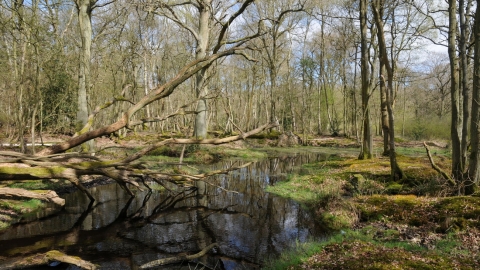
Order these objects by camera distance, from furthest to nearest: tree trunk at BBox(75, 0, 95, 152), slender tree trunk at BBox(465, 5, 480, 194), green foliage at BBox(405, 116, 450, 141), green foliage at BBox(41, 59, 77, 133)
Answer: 1. green foliage at BBox(405, 116, 450, 141)
2. green foliage at BBox(41, 59, 77, 133)
3. tree trunk at BBox(75, 0, 95, 152)
4. slender tree trunk at BBox(465, 5, 480, 194)

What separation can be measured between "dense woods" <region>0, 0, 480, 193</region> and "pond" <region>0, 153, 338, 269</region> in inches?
53.6

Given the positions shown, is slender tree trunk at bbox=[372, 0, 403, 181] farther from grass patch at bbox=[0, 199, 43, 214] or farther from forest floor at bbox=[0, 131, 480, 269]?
grass patch at bbox=[0, 199, 43, 214]

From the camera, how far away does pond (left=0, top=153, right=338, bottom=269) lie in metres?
6.16

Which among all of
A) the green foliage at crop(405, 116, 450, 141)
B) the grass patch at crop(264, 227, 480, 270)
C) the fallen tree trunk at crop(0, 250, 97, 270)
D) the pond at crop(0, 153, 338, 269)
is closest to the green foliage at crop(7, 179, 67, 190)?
the pond at crop(0, 153, 338, 269)

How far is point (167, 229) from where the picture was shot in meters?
7.70

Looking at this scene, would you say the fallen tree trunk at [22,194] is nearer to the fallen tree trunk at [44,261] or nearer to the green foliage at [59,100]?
the fallen tree trunk at [44,261]

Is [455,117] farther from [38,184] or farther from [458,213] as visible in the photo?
[38,184]

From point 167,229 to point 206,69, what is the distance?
5.37m

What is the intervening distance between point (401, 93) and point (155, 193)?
45457 mm

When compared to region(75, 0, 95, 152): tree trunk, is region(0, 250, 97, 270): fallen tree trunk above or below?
below

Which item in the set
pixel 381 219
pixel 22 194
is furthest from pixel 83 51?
pixel 381 219

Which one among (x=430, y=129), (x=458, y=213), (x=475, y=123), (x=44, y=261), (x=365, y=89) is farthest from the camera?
(x=430, y=129)

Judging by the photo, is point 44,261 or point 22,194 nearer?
point 44,261

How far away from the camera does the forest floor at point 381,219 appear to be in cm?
488
